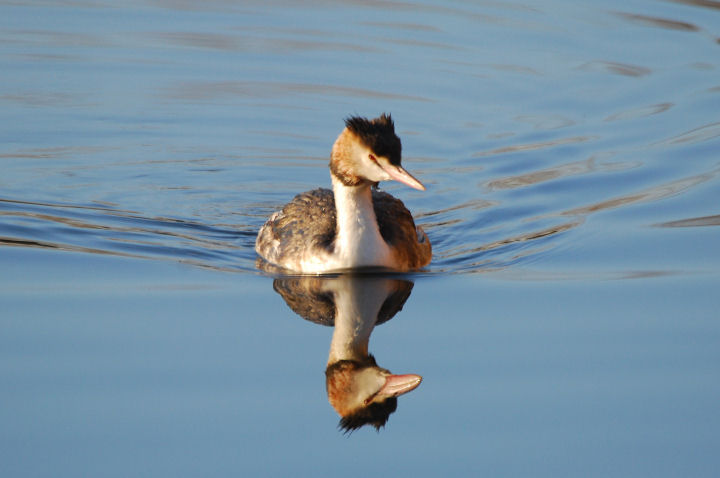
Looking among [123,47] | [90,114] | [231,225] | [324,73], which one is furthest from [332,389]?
[123,47]

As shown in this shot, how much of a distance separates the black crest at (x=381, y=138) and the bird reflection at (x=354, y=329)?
1120 mm

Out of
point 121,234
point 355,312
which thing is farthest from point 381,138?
point 121,234

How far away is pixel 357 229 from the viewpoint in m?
9.52

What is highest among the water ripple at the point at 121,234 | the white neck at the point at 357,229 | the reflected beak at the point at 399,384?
the water ripple at the point at 121,234

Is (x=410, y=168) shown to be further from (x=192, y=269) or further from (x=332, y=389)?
(x=332, y=389)

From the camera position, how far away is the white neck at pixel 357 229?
952 cm

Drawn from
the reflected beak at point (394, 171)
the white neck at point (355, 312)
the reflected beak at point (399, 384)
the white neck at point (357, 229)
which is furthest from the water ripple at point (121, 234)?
the reflected beak at point (399, 384)

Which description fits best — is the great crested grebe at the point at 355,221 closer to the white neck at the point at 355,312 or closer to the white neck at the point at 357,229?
the white neck at the point at 357,229

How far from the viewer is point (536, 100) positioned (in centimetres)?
1541

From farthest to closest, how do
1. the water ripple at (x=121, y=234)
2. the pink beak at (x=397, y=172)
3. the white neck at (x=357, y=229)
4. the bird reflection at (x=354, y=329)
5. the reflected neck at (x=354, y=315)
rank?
the water ripple at (x=121, y=234) → the white neck at (x=357, y=229) → the pink beak at (x=397, y=172) → the reflected neck at (x=354, y=315) → the bird reflection at (x=354, y=329)

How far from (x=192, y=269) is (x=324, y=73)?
7.24 metres

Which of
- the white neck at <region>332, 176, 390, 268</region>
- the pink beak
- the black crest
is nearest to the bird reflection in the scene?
the white neck at <region>332, 176, 390, 268</region>

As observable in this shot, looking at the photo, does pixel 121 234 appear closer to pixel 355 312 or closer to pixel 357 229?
pixel 357 229

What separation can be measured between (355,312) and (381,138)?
1.40 metres
